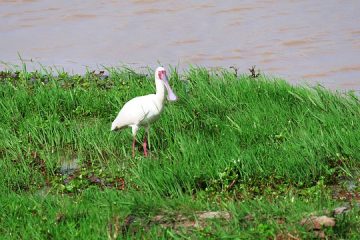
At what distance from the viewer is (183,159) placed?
302 inches

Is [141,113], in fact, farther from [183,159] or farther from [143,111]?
[183,159]

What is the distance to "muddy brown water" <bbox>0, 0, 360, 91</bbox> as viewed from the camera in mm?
11859

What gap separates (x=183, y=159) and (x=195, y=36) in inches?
233

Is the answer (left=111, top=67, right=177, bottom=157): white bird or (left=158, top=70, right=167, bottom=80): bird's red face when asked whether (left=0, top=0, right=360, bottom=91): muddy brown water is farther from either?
(left=111, top=67, right=177, bottom=157): white bird

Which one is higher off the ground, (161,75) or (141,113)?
(161,75)

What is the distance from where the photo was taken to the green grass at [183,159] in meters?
6.22

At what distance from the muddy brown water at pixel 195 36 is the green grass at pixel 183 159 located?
1568mm

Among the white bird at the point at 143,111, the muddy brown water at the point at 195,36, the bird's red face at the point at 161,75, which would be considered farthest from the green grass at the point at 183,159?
the muddy brown water at the point at 195,36

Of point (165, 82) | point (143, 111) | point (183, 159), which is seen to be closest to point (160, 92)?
point (165, 82)

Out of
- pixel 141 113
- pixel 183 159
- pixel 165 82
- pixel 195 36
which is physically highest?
pixel 165 82

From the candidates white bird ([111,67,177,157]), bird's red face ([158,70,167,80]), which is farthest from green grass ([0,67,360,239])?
bird's red face ([158,70,167,80])

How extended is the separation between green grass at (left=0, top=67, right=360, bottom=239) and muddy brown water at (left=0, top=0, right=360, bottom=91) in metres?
1.57

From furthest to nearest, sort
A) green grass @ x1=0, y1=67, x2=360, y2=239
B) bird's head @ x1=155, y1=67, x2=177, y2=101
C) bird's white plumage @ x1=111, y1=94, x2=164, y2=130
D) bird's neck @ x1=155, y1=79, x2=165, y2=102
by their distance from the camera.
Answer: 1. bird's head @ x1=155, y1=67, x2=177, y2=101
2. bird's neck @ x1=155, y1=79, x2=165, y2=102
3. bird's white plumage @ x1=111, y1=94, x2=164, y2=130
4. green grass @ x1=0, y1=67, x2=360, y2=239

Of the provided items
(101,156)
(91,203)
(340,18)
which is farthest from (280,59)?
(91,203)
